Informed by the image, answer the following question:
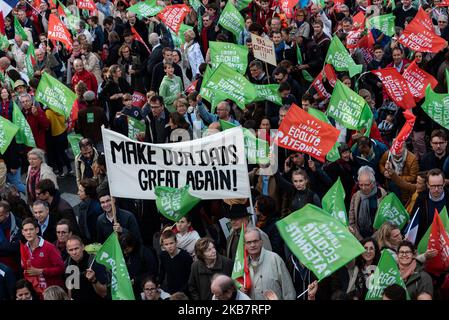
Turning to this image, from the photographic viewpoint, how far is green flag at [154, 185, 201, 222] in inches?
414

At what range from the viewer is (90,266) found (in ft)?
32.3

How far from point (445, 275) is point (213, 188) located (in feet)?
8.40

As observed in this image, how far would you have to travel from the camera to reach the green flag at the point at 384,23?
17969 mm

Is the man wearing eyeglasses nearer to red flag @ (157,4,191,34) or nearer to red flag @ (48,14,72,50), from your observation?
red flag @ (157,4,191,34)

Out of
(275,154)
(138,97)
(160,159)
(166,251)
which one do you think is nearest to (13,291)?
(166,251)

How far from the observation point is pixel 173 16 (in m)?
18.5

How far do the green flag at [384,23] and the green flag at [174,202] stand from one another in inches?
324

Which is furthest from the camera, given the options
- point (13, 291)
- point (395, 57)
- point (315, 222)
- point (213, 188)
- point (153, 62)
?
point (153, 62)

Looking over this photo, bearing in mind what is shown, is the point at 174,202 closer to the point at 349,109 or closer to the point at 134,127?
the point at 349,109

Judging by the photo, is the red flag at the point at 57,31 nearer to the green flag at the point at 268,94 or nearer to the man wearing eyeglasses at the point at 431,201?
the green flag at the point at 268,94

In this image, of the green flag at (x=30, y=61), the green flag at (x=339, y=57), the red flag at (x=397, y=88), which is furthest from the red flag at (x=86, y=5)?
the red flag at (x=397, y=88)

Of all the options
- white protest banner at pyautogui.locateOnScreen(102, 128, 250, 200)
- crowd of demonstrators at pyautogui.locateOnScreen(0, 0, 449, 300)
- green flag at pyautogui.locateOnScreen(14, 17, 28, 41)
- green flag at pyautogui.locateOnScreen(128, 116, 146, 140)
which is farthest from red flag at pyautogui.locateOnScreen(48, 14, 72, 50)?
white protest banner at pyautogui.locateOnScreen(102, 128, 250, 200)

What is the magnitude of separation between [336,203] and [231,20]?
819 cm

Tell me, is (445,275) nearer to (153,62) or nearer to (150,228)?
(150,228)
